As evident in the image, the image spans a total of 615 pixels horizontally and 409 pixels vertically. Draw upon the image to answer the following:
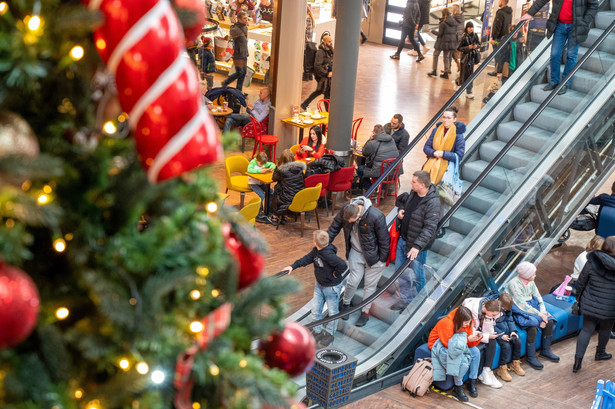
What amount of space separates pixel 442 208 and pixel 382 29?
17266 mm

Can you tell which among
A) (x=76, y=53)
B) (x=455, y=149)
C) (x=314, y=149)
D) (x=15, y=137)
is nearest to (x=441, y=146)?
(x=455, y=149)

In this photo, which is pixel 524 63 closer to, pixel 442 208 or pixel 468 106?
pixel 468 106

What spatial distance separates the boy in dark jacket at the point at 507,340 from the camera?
8.22 m

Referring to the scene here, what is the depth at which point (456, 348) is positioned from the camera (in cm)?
762

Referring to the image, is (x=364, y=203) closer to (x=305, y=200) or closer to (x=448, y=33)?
(x=305, y=200)

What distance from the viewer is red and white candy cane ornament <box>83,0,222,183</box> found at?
190 centimetres

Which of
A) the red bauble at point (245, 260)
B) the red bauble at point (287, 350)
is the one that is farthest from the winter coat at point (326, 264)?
the red bauble at point (245, 260)

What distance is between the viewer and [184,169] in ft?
6.47

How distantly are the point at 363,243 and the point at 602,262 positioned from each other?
2.40 metres

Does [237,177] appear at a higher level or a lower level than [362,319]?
lower

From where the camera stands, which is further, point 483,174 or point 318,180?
point 318,180

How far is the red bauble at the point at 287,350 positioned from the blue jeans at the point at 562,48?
819 centimetres

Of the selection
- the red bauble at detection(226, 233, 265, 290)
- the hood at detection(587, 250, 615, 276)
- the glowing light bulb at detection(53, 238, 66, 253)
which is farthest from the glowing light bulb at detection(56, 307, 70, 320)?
the hood at detection(587, 250, 615, 276)

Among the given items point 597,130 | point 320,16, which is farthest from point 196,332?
point 320,16
